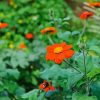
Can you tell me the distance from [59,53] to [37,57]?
1773mm

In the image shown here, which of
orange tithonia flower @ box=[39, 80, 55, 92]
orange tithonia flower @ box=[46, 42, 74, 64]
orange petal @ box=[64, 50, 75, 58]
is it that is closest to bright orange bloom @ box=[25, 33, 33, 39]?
orange tithonia flower @ box=[39, 80, 55, 92]

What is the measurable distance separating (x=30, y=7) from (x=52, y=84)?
2887mm

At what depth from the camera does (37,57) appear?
12.4ft

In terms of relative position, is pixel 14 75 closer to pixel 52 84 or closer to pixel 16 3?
pixel 52 84

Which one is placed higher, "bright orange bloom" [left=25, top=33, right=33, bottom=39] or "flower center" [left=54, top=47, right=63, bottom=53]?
"flower center" [left=54, top=47, right=63, bottom=53]

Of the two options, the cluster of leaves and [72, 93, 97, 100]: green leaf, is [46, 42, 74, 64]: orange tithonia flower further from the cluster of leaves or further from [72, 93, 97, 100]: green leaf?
[72, 93, 97, 100]: green leaf

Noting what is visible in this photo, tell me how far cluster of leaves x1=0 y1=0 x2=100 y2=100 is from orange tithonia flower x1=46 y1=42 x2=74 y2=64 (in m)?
0.08

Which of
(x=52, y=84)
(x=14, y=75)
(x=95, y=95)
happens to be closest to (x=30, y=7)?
(x=14, y=75)

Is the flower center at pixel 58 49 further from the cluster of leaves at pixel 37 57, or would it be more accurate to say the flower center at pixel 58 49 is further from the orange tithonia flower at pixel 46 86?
the orange tithonia flower at pixel 46 86

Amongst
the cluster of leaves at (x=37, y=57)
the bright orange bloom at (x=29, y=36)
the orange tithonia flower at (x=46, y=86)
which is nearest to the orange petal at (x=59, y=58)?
the cluster of leaves at (x=37, y=57)

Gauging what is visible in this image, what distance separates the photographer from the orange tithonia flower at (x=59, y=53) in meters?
1.95

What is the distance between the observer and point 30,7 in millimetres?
5176

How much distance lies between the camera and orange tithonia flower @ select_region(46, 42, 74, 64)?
6.41 feet

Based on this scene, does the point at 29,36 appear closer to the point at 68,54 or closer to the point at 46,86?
the point at 46,86
